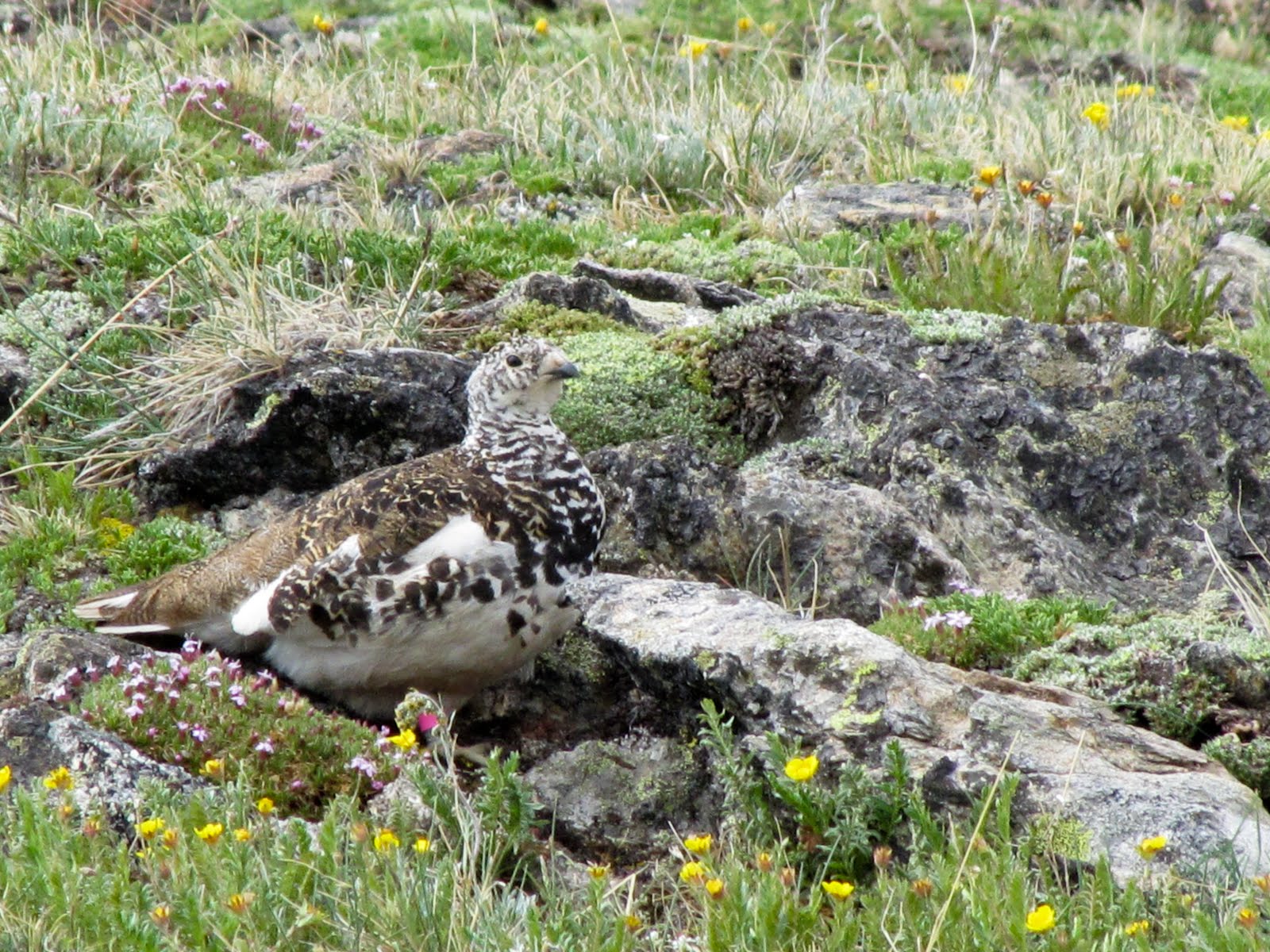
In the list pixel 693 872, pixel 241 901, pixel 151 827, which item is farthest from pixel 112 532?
pixel 693 872

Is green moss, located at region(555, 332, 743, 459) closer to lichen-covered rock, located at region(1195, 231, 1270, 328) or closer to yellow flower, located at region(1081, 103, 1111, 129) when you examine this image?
lichen-covered rock, located at region(1195, 231, 1270, 328)

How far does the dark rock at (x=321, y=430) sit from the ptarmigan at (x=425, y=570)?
967mm

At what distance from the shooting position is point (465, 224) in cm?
805

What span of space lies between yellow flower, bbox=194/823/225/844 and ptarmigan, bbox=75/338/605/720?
124 centimetres

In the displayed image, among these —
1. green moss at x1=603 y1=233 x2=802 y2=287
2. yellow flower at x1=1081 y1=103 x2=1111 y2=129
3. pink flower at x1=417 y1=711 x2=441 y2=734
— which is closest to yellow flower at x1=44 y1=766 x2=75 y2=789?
pink flower at x1=417 y1=711 x2=441 y2=734

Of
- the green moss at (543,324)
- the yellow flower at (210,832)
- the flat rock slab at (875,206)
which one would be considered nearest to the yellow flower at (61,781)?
the yellow flower at (210,832)

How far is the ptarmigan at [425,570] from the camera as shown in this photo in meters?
4.59

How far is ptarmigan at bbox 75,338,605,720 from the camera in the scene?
15.1 ft

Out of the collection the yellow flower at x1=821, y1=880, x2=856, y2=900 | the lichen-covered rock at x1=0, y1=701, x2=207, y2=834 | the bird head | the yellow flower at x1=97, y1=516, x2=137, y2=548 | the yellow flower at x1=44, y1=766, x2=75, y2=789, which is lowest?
the yellow flower at x1=97, y1=516, x2=137, y2=548

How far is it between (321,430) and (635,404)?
124 centimetres

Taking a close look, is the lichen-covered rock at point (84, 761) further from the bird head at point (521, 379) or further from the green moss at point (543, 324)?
the green moss at point (543, 324)

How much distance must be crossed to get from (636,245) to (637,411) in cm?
200

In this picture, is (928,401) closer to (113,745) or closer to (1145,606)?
(1145,606)

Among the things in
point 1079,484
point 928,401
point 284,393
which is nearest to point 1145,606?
point 1079,484
